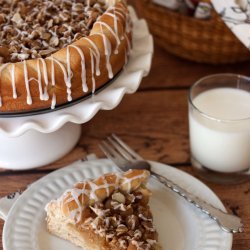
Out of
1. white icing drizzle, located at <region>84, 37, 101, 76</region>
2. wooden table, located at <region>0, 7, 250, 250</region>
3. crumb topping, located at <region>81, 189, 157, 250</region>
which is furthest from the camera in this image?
wooden table, located at <region>0, 7, 250, 250</region>

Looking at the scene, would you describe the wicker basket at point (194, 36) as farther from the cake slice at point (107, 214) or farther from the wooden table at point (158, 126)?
the cake slice at point (107, 214)

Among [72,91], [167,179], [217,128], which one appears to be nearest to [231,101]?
[217,128]

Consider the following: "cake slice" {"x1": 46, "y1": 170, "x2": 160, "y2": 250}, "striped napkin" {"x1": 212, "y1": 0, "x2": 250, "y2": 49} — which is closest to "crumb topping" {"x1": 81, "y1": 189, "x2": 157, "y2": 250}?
"cake slice" {"x1": 46, "y1": 170, "x2": 160, "y2": 250}

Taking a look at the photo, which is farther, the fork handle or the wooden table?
the wooden table

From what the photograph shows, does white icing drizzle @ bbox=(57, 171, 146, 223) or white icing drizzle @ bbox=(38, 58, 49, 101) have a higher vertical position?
white icing drizzle @ bbox=(38, 58, 49, 101)

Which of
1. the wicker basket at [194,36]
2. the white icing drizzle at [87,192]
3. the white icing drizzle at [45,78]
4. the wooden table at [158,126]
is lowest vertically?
the wooden table at [158,126]

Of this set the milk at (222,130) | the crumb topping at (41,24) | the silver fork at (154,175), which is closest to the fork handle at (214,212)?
the silver fork at (154,175)

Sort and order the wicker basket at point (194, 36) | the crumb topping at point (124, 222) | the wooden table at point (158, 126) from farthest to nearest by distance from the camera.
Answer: the wicker basket at point (194, 36)
the wooden table at point (158, 126)
the crumb topping at point (124, 222)

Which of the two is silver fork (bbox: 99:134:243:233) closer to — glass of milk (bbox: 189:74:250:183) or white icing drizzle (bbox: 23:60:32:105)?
glass of milk (bbox: 189:74:250:183)
